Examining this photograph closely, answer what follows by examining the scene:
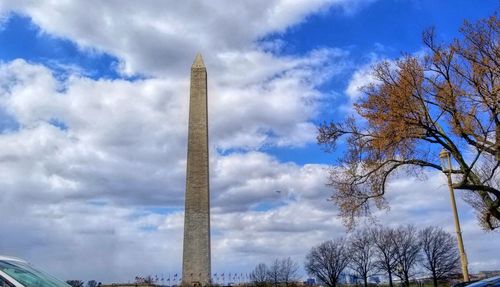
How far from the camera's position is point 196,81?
38500mm

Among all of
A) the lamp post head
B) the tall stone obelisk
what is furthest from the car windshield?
the tall stone obelisk

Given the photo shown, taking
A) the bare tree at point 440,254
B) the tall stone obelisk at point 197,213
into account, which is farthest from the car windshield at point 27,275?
the bare tree at point 440,254

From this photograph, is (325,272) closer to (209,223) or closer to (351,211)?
(209,223)

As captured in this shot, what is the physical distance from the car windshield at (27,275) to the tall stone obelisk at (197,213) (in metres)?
30.8

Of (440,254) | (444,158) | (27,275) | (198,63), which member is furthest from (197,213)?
(440,254)

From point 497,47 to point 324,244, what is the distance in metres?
77.1

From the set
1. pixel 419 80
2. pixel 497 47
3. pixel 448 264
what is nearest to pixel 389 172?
pixel 419 80

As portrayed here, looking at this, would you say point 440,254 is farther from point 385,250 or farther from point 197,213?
point 197,213

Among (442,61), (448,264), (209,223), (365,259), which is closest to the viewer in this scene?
(442,61)

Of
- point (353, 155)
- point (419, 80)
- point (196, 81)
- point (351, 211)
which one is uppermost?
point (196, 81)

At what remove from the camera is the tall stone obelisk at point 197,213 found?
36531mm

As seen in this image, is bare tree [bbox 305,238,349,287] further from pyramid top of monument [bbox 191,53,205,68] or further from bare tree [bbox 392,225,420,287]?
pyramid top of monument [bbox 191,53,205,68]

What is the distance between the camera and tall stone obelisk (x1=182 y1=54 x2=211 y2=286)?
1438 inches

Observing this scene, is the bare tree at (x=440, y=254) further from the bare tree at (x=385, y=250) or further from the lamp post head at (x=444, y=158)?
the lamp post head at (x=444, y=158)
